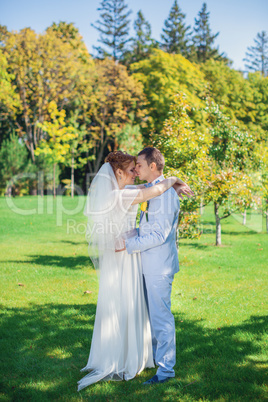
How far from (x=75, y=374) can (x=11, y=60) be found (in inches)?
1158

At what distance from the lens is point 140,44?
44.8 metres

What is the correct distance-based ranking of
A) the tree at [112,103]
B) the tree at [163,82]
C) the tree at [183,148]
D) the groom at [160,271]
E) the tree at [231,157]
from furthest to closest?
the tree at [112,103]
the tree at [163,82]
the tree at [231,157]
the tree at [183,148]
the groom at [160,271]

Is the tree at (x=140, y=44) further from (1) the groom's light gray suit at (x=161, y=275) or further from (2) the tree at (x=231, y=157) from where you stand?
(1) the groom's light gray suit at (x=161, y=275)

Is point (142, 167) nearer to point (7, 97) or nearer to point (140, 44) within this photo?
point (7, 97)

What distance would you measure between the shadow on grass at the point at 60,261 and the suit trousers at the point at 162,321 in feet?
20.0

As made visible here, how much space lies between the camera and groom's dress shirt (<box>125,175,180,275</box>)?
3857 millimetres

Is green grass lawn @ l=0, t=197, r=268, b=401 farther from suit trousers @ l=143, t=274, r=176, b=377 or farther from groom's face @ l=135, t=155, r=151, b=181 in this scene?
groom's face @ l=135, t=155, r=151, b=181

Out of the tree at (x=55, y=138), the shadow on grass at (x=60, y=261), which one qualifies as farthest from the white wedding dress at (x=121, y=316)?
the tree at (x=55, y=138)

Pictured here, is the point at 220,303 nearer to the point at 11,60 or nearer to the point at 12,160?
the point at 12,160

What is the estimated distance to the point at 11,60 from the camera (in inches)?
1139

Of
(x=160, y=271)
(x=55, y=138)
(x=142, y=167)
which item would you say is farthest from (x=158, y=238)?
A: (x=55, y=138)

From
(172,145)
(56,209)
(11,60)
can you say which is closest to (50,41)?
(11,60)

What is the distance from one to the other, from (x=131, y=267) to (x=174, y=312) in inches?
103

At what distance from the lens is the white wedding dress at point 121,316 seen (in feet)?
13.1
